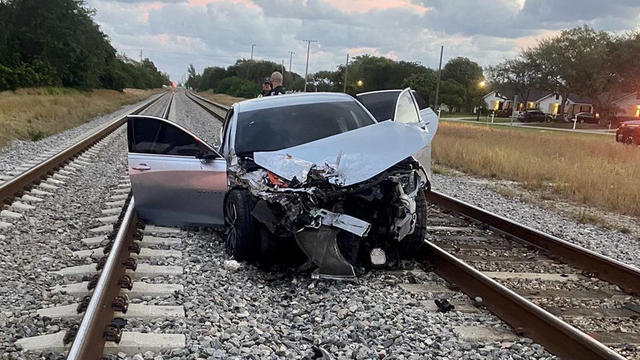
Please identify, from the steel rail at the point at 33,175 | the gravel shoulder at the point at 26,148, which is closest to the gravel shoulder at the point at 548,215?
the steel rail at the point at 33,175

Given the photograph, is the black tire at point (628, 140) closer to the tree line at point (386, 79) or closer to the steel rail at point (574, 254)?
the steel rail at point (574, 254)

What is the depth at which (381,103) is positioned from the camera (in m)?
8.26

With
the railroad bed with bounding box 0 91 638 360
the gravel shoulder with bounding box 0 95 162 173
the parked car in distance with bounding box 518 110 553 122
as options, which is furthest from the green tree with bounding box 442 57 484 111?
the railroad bed with bounding box 0 91 638 360

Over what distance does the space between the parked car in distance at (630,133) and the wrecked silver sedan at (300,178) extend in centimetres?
2526

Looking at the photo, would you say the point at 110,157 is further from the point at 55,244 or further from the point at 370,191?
the point at 370,191

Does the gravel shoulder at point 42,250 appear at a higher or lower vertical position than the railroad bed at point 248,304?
lower

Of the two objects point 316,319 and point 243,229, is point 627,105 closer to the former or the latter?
point 243,229

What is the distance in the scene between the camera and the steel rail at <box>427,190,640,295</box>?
5.91m

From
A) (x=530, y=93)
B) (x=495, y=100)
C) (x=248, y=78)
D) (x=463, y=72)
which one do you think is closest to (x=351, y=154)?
(x=530, y=93)

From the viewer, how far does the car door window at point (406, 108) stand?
25.1 ft

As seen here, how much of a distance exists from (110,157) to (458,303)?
11964 millimetres

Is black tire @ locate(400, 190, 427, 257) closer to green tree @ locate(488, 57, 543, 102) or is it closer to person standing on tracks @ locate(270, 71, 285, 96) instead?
person standing on tracks @ locate(270, 71, 285, 96)

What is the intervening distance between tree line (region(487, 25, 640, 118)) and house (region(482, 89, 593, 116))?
1143 centimetres

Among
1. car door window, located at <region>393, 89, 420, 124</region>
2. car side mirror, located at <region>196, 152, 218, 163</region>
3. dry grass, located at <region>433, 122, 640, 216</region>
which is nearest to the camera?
car side mirror, located at <region>196, 152, 218, 163</region>
